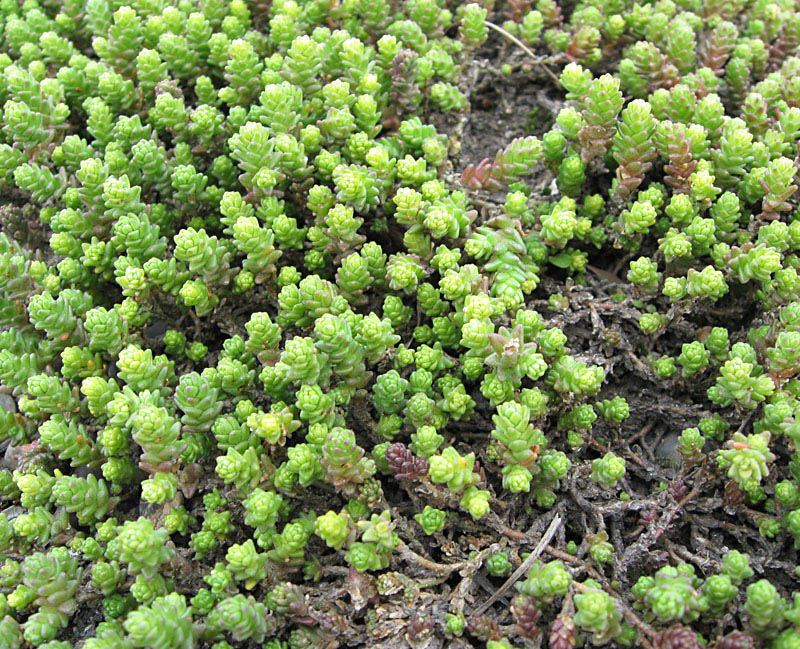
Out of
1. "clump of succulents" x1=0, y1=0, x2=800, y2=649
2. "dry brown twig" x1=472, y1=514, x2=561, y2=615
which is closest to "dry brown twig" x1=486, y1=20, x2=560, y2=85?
"clump of succulents" x1=0, y1=0, x2=800, y2=649

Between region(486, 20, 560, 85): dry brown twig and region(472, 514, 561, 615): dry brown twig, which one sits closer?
region(472, 514, 561, 615): dry brown twig

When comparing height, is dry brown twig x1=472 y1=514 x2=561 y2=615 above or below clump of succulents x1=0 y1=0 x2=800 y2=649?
below

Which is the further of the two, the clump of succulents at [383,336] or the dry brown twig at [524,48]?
the dry brown twig at [524,48]

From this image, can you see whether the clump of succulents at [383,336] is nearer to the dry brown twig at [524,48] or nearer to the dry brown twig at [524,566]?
the dry brown twig at [524,566]

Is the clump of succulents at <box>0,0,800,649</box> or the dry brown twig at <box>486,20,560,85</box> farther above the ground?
the dry brown twig at <box>486,20,560,85</box>

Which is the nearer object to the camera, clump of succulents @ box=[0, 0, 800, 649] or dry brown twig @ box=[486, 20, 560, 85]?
clump of succulents @ box=[0, 0, 800, 649]

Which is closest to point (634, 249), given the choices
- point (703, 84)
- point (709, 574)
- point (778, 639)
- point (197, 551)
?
point (703, 84)

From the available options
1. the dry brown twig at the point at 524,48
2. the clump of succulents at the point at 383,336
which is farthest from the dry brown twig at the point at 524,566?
the dry brown twig at the point at 524,48

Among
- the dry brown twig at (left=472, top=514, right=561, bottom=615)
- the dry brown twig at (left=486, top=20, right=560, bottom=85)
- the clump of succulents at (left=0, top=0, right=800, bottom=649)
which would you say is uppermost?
the dry brown twig at (left=486, top=20, right=560, bottom=85)

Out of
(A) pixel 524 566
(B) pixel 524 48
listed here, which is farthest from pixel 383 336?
(B) pixel 524 48

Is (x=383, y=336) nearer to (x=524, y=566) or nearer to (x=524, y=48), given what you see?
(x=524, y=566)

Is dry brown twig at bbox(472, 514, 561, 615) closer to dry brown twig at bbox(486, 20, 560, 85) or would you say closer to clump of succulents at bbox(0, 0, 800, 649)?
clump of succulents at bbox(0, 0, 800, 649)
